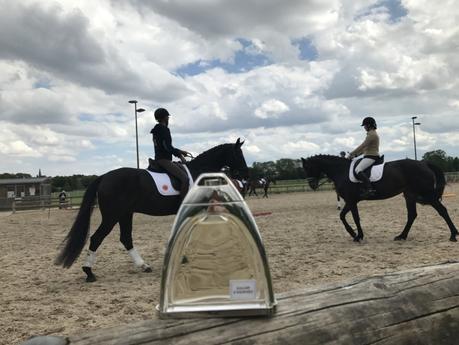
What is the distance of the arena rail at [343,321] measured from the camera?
63.2 inches

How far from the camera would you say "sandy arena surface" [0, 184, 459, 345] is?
14.1ft

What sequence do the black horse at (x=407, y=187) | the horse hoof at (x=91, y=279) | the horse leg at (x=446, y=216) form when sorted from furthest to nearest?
the black horse at (x=407, y=187), the horse leg at (x=446, y=216), the horse hoof at (x=91, y=279)

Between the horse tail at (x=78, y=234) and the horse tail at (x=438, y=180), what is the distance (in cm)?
662

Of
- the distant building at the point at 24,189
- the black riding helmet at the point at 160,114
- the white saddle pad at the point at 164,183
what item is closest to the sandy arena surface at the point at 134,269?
the white saddle pad at the point at 164,183

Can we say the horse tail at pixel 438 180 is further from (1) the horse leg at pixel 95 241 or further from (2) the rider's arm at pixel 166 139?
(1) the horse leg at pixel 95 241

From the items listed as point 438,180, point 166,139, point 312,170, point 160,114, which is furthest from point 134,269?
point 438,180

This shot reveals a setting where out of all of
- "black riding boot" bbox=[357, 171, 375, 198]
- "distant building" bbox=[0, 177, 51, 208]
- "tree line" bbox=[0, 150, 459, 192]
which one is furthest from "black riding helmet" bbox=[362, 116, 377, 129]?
"tree line" bbox=[0, 150, 459, 192]

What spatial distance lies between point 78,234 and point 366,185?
5.66 metres

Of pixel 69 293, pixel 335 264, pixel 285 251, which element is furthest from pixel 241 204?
Result: pixel 285 251

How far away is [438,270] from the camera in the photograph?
2395mm

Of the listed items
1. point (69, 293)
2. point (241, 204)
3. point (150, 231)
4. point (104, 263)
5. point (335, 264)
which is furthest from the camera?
point (150, 231)

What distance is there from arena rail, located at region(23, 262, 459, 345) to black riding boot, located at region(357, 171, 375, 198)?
21.7 feet

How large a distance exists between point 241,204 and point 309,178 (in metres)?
8.86

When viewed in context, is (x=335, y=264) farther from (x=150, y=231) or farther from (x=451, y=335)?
(x=150, y=231)
